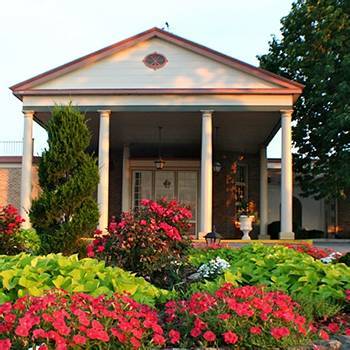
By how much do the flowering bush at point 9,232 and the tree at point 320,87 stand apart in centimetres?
1107

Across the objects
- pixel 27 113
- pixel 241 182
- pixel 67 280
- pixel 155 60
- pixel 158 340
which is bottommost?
pixel 158 340

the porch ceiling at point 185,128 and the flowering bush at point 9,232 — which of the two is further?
the porch ceiling at point 185,128

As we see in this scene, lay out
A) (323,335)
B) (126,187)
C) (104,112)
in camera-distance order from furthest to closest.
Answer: (126,187)
(104,112)
(323,335)

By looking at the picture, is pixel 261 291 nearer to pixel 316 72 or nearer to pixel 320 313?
pixel 320 313

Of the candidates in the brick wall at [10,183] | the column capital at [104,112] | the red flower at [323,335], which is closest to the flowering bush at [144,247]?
the red flower at [323,335]

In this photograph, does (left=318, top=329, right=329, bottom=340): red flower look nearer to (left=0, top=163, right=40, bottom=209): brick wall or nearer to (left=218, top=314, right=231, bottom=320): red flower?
(left=218, top=314, right=231, bottom=320): red flower

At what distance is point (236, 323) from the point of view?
3701 mm

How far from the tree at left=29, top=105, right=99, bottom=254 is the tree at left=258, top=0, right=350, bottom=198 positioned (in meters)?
10.8

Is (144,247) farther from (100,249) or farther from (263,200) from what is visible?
(263,200)

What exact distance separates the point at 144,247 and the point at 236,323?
3004 millimetres

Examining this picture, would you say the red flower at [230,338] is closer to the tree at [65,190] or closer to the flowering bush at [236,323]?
the flowering bush at [236,323]

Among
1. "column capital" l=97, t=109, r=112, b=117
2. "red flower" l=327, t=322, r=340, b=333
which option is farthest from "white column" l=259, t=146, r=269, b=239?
"red flower" l=327, t=322, r=340, b=333

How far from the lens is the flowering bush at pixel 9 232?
9430mm

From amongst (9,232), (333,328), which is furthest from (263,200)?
(333,328)
